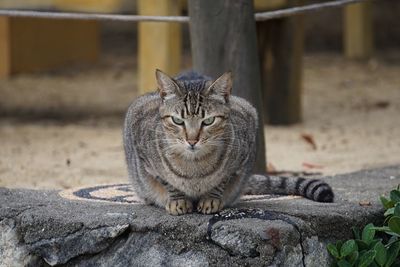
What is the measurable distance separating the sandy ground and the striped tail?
4.92 feet

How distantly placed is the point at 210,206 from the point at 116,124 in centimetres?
408

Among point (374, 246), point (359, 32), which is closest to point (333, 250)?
point (374, 246)

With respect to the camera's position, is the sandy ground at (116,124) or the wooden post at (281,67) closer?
the sandy ground at (116,124)

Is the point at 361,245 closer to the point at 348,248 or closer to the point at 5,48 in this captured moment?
the point at 348,248

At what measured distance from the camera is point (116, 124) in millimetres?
7742

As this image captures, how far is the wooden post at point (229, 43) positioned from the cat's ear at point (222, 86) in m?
1.30

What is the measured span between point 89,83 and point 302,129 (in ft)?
9.21

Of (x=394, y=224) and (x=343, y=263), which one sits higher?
→ (x=394, y=224)

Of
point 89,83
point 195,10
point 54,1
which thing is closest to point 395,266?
point 195,10

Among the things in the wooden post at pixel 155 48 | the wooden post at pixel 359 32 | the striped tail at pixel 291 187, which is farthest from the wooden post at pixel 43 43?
the striped tail at pixel 291 187

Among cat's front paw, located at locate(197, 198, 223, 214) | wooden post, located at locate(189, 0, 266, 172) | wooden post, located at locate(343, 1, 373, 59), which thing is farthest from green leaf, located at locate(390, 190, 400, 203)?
wooden post, located at locate(343, 1, 373, 59)

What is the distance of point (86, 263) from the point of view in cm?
378

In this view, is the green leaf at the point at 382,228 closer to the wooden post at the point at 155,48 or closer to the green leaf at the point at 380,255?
the green leaf at the point at 380,255

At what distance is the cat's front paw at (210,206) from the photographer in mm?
3734
